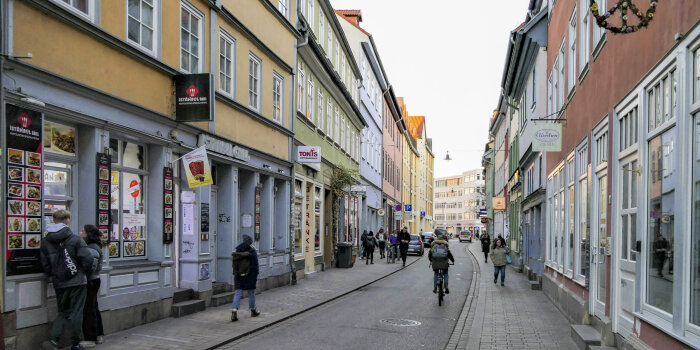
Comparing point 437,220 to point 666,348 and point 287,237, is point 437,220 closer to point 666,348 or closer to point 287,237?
point 287,237

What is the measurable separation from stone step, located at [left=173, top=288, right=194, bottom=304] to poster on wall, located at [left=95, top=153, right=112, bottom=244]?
2771mm

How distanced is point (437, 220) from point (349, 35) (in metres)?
114

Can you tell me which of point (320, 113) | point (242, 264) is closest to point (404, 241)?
point (320, 113)

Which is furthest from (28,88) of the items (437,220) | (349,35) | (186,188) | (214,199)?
(437,220)

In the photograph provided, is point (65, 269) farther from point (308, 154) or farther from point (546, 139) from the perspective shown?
point (308, 154)

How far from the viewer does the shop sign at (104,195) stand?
33.1ft

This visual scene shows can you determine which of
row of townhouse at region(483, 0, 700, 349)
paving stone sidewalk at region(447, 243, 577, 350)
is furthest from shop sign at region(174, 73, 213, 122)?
row of townhouse at region(483, 0, 700, 349)

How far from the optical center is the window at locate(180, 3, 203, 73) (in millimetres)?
13320

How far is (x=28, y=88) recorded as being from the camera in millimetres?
8453

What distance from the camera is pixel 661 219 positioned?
6.85 meters

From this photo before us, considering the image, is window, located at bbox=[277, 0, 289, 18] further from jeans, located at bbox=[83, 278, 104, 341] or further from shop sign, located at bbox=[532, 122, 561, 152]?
jeans, located at bbox=[83, 278, 104, 341]

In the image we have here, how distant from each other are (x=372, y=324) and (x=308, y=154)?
938 centimetres

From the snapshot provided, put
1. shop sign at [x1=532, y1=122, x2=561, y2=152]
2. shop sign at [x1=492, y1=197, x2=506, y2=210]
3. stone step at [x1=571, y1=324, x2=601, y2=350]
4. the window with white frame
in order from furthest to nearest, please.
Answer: shop sign at [x1=492, y1=197, x2=506, y2=210] → shop sign at [x1=532, y1=122, x2=561, y2=152] → the window with white frame → stone step at [x1=571, y1=324, x2=601, y2=350]

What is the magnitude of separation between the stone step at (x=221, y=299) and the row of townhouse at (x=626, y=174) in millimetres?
7190
